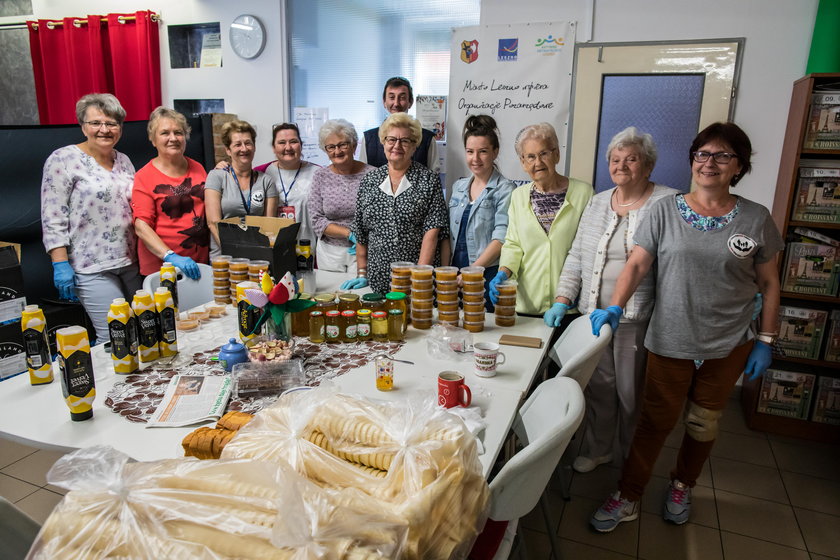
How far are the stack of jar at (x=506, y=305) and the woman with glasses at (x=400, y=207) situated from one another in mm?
543

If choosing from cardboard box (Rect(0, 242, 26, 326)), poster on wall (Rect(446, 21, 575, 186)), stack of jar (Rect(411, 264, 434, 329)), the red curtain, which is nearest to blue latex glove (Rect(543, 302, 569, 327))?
Result: stack of jar (Rect(411, 264, 434, 329))

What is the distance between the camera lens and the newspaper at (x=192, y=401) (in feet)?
4.81

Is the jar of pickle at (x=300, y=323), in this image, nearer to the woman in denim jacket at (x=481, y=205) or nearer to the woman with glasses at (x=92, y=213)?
the woman in denim jacket at (x=481, y=205)

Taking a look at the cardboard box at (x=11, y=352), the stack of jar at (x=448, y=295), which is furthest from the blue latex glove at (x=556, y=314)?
the cardboard box at (x=11, y=352)

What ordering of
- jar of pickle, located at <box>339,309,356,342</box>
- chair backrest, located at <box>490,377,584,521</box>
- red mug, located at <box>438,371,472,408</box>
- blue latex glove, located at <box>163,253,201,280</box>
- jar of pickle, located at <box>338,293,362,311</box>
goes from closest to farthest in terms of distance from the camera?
chair backrest, located at <box>490,377,584,521</box> → red mug, located at <box>438,371,472,408</box> → jar of pickle, located at <box>339,309,356,342</box> → jar of pickle, located at <box>338,293,362,311</box> → blue latex glove, located at <box>163,253,201,280</box>

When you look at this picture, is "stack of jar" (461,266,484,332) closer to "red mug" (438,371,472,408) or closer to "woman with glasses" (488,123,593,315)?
"woman with glasses" (488,123,593,315)

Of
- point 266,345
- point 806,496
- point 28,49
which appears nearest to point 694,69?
point 806,496

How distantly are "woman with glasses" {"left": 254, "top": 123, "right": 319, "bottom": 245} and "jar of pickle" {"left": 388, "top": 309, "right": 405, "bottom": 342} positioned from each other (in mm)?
1434

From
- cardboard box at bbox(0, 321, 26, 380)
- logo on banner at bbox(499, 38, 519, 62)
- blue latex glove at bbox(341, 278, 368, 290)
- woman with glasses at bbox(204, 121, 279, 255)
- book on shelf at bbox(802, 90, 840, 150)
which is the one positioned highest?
logo on banner at bbox(499, 38, 519, 62)

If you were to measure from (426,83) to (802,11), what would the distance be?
7.87 feet

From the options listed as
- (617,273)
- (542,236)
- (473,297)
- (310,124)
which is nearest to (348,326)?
(473,297)

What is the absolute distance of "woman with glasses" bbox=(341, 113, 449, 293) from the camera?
2.69m

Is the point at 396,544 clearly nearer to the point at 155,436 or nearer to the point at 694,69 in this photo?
the point at 155,436

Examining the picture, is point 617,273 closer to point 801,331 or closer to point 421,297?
point 421,297
